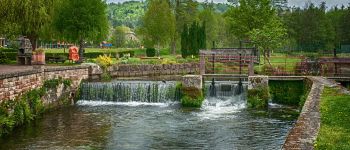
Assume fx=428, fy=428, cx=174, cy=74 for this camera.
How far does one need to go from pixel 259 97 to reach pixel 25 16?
2090 cm

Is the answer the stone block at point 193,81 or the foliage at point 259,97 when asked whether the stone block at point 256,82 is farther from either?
the stone block at point 193,81

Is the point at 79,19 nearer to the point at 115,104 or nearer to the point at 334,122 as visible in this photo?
the point at 115,104

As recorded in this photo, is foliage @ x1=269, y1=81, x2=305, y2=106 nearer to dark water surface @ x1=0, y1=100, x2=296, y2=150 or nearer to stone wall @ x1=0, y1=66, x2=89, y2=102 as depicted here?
dark water surface @ x1=0, y1=100, x2=296, y2=150

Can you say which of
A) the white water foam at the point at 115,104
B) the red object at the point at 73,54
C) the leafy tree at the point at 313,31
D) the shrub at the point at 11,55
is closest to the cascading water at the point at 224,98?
the white water foam at the point at 115,104

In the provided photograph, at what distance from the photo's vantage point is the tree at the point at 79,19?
39.0m

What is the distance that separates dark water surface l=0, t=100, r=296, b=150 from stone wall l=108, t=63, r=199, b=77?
14.4 meters

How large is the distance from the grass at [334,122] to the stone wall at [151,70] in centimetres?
2413

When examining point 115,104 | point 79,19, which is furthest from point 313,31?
point 115,104

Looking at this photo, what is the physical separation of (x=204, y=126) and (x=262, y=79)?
26.6 ft

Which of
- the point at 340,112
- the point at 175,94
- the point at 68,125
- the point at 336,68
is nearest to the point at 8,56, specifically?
the point at 175,94

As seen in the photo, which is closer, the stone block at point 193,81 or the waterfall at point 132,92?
the stone block at point 193,81

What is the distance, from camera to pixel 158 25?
59.4 metres

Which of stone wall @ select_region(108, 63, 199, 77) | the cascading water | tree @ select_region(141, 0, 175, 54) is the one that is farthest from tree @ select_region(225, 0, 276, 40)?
the cascading water

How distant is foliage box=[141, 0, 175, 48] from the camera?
5944 cm
